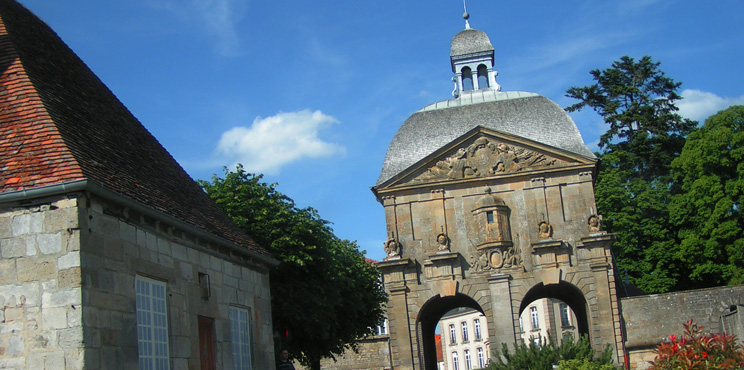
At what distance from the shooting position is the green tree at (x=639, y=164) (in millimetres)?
42438

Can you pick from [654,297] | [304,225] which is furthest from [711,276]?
[304,225]

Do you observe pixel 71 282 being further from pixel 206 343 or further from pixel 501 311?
pixel 501 311

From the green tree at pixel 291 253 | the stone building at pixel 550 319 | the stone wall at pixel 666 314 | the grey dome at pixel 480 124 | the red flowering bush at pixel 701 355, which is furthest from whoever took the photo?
the stone building at pixel 550 319

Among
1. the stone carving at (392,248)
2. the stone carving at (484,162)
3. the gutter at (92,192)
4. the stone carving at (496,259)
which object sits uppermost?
the stone carving at (484,162)

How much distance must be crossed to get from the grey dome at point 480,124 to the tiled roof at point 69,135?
19600 mm

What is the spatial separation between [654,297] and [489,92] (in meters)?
11.5

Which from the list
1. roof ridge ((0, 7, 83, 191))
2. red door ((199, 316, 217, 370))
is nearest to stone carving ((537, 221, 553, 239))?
red door ((199, 316, 217, 370))

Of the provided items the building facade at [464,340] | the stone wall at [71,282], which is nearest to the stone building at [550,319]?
the building facade at [464,340]

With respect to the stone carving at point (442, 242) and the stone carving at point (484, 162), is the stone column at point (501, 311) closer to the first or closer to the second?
the stone carving at point (442, 242)

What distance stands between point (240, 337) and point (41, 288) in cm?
529

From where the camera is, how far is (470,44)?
4022 cm

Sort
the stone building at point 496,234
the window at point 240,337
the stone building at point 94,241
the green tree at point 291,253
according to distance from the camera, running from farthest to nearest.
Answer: the stone building at point 496,234
the green tree at point 291,253
the window at point 240,337
the stone building at point 94,241

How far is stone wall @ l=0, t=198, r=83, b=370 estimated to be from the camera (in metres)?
9.84

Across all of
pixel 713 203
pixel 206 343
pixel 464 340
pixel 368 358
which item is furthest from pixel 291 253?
pixel 464 340
